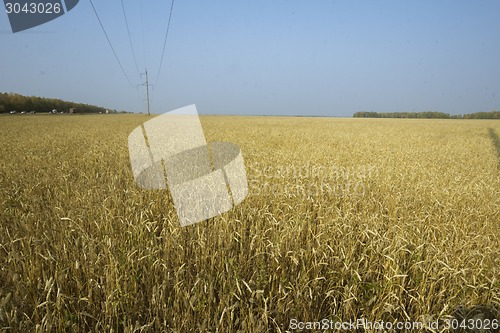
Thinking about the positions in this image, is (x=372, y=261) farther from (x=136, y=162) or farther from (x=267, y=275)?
(x=136, y=162)

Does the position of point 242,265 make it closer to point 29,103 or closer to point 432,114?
point 29,103

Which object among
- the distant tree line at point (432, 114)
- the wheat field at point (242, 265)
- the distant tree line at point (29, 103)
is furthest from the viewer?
the distant tree line at point (432, 114)

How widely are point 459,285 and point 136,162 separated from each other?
23.8ft

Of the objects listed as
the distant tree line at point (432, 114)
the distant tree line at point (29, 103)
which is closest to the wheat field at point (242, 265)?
the distant tree line at point (29, 103)

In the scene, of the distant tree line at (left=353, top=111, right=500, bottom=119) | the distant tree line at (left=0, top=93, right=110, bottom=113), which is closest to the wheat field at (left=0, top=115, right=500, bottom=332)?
the distant tree line at (left=0, top=93, right=110, bottom=113)

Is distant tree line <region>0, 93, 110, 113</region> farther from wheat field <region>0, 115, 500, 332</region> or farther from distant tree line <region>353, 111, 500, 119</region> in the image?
distant tree line <region>353, 111, 500, 119</region>

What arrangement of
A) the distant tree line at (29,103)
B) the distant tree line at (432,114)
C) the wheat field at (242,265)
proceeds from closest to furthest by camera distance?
the wheat field at (242,265), the distant tree line at (29,103), the distant tree line at (432,114)

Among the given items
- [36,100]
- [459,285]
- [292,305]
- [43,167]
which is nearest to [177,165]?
[43,167]

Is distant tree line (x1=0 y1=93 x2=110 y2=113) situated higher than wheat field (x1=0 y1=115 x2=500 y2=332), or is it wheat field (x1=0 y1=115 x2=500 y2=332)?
distant tree line (x1=0 y1=93 x2=110 y2=113)

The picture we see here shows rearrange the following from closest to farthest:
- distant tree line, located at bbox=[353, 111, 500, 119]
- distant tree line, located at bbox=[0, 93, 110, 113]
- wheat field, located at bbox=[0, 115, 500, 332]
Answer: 1. wheat field, located at bbox=[0, 115, 500, 332]
2. distant tree line, located at bbox=[0, 93, 110, 113]
3. distant tree line, located at bbox=[353, 111, 500, 119]

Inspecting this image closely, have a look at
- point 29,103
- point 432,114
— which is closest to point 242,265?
point 29,103

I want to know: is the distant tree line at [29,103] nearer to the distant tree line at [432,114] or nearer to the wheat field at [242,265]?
the wheat field at [242,265]

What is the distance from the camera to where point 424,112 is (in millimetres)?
121000

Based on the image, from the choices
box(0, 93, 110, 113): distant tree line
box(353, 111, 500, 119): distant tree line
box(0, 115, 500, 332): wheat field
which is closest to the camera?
box(0, 115, 500, 332): wheat field
